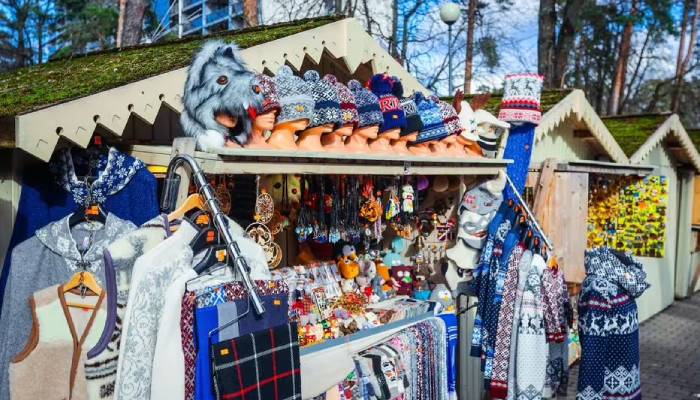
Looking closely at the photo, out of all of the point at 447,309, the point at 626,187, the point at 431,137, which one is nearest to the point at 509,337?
the point at 447,309

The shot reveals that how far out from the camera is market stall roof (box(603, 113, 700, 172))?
8625mm

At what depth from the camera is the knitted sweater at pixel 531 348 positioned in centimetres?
399

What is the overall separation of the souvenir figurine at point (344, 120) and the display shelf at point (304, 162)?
0.16m

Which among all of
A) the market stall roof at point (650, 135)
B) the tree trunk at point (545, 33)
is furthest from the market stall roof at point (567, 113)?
the tree trunk at point (545, 33)

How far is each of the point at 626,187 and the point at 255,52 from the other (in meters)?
6.29

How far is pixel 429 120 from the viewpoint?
412 cm

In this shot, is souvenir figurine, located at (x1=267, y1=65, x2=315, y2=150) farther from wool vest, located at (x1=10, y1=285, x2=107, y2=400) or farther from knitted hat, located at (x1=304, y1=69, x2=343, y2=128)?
wool vest, located at (x1=10, y1=285, x2=107, y2=400)

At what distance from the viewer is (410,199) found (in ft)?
14.5

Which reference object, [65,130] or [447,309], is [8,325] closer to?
[65,130]

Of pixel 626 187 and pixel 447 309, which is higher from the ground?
pixel 626 187

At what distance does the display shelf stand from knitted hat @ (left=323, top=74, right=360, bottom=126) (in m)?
0.21

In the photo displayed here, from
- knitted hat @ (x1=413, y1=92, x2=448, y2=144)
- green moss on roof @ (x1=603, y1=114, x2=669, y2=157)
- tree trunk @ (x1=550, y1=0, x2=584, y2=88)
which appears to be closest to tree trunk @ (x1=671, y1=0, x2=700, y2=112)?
tree trunk @ (x1=550, y1=0, x2=584, y2=88)

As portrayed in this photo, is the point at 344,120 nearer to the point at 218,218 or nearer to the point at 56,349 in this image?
the point at 218,218

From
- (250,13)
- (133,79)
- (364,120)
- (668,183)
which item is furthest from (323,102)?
(668,183)
